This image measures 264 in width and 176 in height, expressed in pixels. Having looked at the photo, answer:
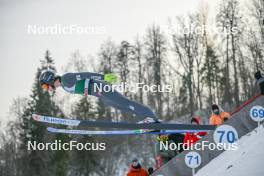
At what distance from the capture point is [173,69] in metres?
32.2

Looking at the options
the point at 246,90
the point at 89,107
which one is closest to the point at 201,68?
the point at 246,90

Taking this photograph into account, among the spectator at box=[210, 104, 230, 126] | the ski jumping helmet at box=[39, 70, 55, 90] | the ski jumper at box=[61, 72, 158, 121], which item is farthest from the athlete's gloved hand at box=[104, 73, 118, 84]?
the spectator at box=[210, 104, 230, 126]

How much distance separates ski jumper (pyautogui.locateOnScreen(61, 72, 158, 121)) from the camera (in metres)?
9.49

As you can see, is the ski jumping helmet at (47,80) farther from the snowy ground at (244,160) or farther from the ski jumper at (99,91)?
the snowy ground at (244,160)

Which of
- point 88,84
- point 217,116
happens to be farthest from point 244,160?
point 88,84

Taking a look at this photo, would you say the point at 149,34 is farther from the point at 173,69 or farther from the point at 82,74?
the point at 82,74

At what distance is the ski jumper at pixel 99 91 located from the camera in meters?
9.49

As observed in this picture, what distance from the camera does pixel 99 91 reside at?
9.75 meters

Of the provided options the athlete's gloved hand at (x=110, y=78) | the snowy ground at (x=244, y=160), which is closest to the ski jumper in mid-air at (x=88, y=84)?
the athlete's gloved hand at (x=110, y=78)

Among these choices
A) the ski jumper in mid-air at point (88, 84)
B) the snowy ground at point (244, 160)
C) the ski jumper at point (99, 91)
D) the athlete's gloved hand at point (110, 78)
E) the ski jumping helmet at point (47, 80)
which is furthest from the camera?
the ski jumping helmet at point (47, 80)

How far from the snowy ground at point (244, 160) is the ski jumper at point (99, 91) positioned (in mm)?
1993

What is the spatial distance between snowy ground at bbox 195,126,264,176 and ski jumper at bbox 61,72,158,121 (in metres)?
1.99

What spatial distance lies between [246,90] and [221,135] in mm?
24403

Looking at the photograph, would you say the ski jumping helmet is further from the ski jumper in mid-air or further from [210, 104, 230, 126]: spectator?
[210, 104, 230, 126]: spectator
